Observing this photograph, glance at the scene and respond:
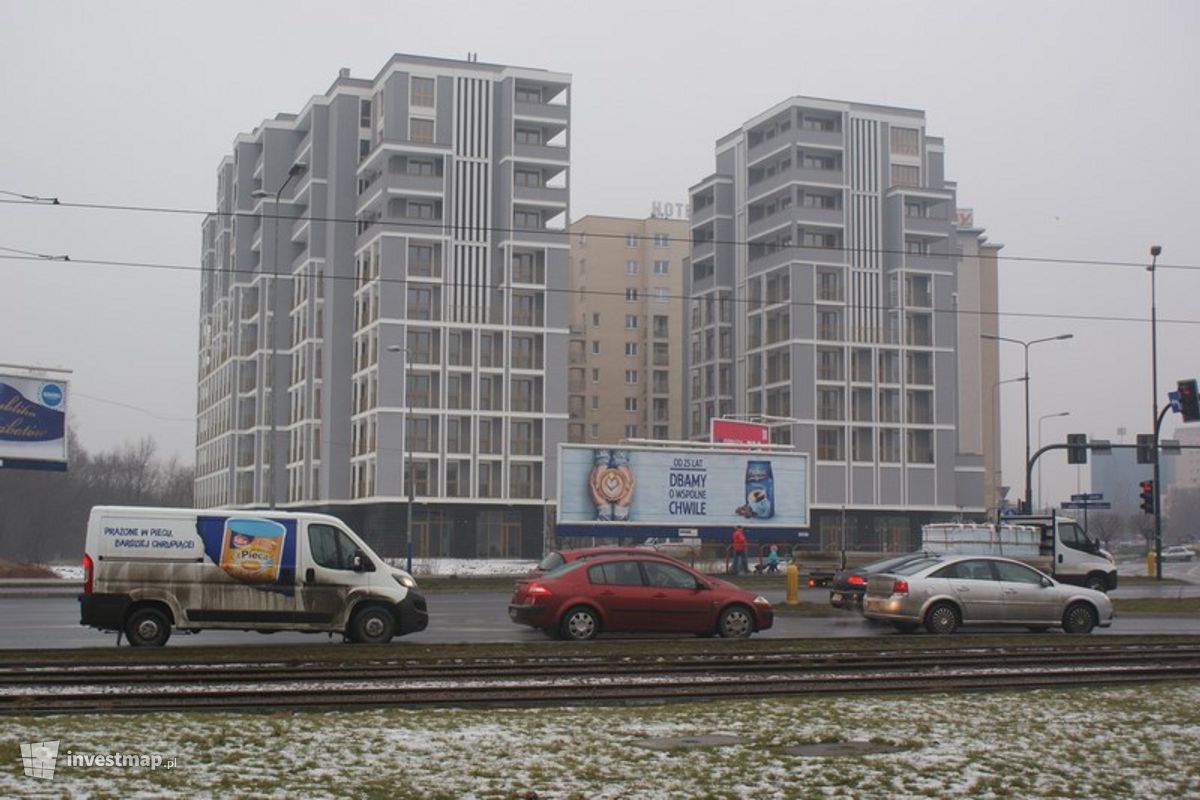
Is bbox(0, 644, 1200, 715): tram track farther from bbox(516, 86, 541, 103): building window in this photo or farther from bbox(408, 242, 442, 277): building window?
bbox(516, 86, 541, 103): building window

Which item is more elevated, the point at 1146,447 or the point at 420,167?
the point at 420,167

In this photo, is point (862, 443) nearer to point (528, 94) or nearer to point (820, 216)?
point (820, 216)

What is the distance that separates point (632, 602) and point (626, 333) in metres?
103

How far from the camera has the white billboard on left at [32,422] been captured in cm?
5281

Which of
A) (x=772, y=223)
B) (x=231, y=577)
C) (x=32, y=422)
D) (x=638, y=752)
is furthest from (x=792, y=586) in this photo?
(x=772, y=223)

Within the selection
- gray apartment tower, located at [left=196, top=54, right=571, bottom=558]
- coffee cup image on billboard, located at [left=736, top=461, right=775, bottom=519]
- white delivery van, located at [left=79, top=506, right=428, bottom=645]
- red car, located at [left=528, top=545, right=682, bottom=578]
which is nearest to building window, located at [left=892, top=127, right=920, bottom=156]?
gray apartment tower, located at [left=196, top=54, right=571, bottom=558]

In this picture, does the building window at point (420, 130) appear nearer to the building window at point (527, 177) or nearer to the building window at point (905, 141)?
the building window at point (527, 177)

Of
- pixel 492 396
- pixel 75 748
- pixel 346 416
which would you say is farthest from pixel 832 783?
pixel 346 416

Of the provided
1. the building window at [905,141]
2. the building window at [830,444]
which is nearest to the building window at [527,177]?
the building window at [830,444]

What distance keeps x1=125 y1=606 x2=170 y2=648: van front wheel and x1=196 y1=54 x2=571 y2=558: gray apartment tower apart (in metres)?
57.7

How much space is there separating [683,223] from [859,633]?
106258 mm

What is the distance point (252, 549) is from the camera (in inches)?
791

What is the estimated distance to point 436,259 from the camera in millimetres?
83875

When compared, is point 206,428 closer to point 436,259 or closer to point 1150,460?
point 436,259
